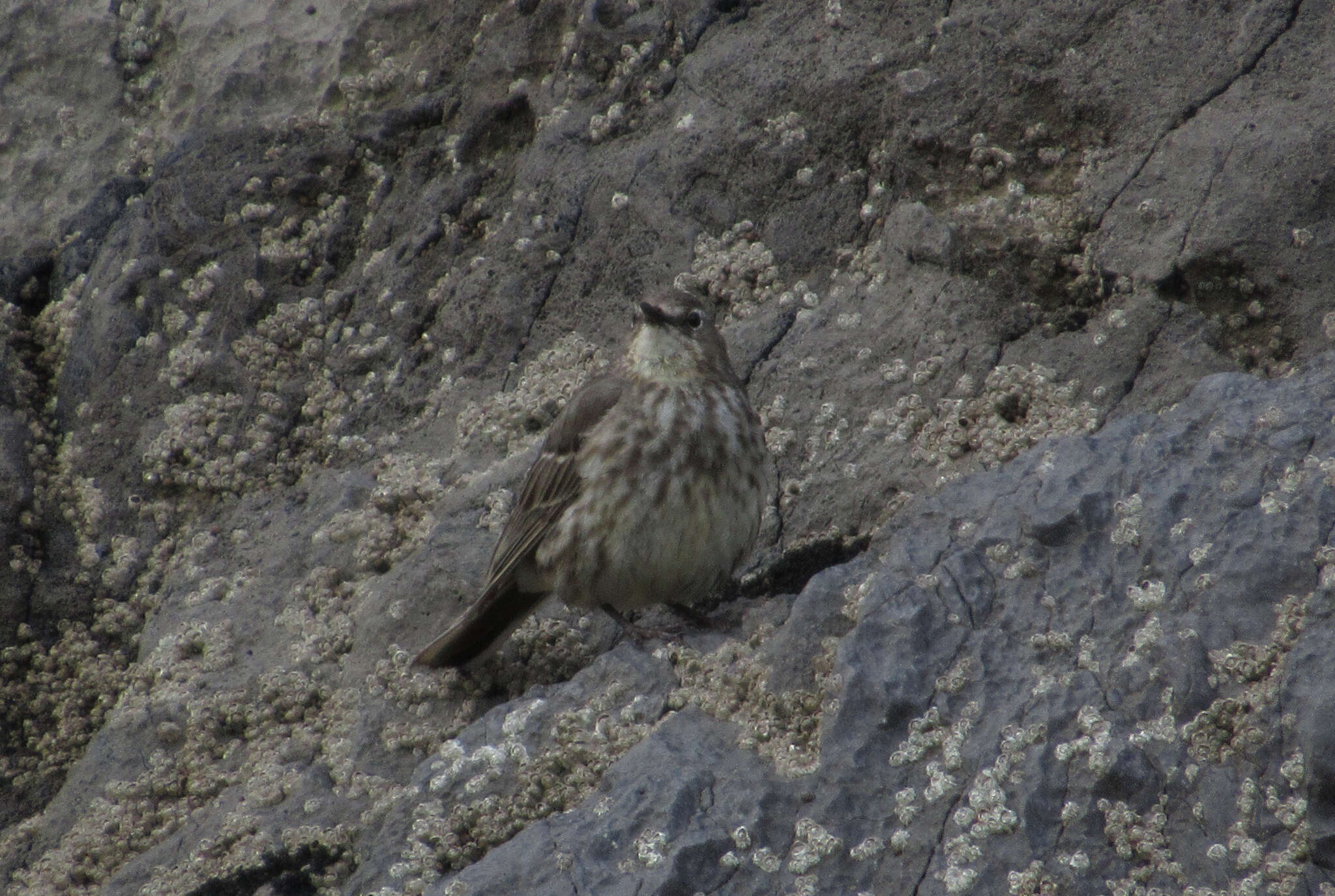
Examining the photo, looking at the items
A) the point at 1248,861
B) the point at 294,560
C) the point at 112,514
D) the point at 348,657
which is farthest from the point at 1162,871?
the point at 112,514

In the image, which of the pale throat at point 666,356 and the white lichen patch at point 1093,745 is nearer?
the white lichen patch at point 1093,745

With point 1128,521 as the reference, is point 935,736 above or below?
below

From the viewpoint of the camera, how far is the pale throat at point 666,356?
4691mm

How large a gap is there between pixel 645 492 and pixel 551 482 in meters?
0.32

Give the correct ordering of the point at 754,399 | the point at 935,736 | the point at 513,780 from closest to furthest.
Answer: the point at 935,736, the point at 513,780, the point at 754,399

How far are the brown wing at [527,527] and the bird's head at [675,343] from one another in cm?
14

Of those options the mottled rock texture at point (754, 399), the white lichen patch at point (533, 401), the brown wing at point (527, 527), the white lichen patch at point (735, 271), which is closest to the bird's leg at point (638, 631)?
the mottled rock texture at point (754, 399)

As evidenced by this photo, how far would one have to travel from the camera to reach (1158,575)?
319cm

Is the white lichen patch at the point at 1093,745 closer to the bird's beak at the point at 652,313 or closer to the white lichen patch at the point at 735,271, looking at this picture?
the bird's beak at the point at 652,313

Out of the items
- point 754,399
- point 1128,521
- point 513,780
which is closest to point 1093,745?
point 1128,521

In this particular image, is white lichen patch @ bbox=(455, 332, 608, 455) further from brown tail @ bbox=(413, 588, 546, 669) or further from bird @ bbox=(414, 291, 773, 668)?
brown tail @ bbox=(413, 588, 546, 669)

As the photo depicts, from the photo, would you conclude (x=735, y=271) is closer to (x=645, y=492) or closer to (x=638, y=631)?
(x=645, y=492)

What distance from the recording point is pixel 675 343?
4.68 metres

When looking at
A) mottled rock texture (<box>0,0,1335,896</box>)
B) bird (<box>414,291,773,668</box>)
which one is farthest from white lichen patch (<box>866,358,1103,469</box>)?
bird (<box>414,291,773,668</box>)
